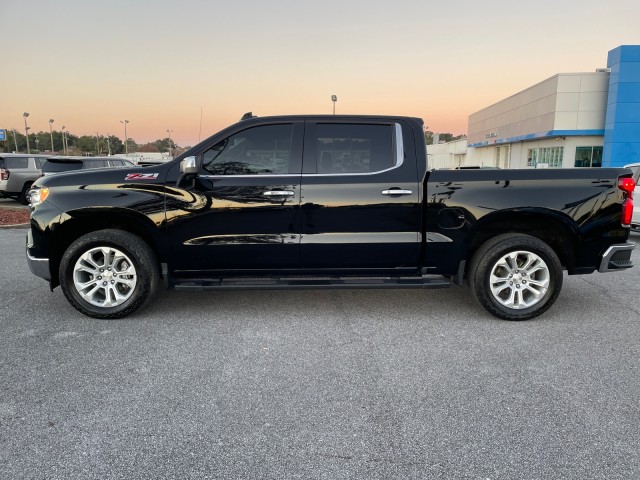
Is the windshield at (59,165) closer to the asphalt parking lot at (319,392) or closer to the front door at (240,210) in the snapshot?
the asphalt parking lot at (319,392)

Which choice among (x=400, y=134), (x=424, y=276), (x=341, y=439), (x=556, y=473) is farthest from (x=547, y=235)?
(x=341, y=439)

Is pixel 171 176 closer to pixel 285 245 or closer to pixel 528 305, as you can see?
pixel 285 245

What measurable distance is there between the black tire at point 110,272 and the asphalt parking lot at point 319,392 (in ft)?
0.61

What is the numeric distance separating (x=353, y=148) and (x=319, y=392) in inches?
97.1

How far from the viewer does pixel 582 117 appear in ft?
A: 102

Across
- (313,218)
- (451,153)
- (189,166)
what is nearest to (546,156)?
(451,153)

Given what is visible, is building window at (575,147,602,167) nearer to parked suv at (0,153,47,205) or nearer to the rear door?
parked suv at (0,153,47,205)

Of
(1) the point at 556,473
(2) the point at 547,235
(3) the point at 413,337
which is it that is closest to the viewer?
(1) the point at 556,473

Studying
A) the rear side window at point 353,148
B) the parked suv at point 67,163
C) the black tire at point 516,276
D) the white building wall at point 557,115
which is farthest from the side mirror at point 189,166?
the white building wall at point 557,115

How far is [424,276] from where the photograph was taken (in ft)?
16.0

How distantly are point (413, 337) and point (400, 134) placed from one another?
6.49ft

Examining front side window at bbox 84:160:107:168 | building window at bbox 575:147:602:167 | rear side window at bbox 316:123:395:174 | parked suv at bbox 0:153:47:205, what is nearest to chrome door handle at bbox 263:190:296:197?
rear side window at bbox 316:123:395:174

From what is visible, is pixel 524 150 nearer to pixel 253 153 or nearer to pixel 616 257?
pixel 616 257

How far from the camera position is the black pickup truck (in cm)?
462
